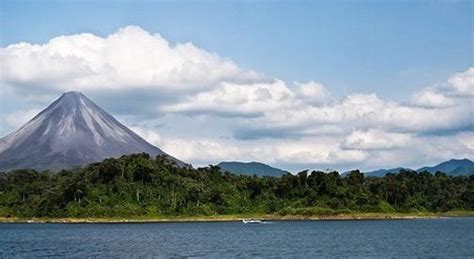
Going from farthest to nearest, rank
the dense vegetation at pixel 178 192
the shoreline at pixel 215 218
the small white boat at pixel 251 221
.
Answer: the small white boat at pixel 251 221
the dense vegetation at pixel 178 192
the shoreline at pixel 215 218

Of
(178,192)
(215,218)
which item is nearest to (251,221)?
(215,218)

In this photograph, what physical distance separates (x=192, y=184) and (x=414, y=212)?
41764 mm

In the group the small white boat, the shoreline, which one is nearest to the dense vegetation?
the shoreline

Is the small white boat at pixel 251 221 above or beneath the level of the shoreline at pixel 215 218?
beneath

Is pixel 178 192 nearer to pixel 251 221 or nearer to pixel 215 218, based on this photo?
pixel 215 218

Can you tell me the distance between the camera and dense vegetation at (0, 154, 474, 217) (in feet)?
325

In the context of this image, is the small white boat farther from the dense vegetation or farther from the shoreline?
the dense vegetation

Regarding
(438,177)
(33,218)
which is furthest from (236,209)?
(438,177)

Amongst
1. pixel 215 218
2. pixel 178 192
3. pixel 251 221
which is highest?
pixel 178 192

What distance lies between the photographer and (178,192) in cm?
10350

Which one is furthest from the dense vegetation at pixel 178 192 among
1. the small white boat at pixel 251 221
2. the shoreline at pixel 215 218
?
the small white boat at pixel 251 221

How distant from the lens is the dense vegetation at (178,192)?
325ft

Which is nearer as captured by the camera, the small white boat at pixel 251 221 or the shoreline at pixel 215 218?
the shoreline at pixel 215 218

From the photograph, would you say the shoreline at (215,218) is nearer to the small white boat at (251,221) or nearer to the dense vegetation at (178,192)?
the dense vegetation at (178,192)
